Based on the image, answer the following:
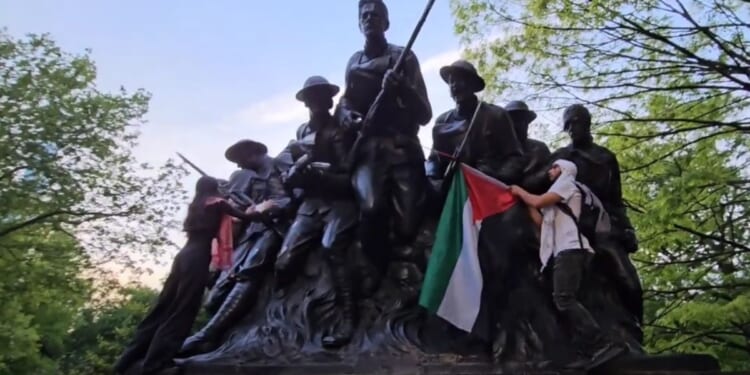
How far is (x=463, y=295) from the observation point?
20.6 ft

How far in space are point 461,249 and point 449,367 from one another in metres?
0.94

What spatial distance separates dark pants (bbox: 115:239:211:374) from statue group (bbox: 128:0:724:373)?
1.21ft

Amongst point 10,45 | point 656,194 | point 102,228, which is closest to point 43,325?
point 102,228

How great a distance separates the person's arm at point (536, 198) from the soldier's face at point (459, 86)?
1.29 meters

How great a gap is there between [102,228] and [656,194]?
38.3ft

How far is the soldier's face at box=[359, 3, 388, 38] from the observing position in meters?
7.57

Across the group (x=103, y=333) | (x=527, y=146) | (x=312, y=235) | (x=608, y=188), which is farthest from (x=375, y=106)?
(x=103, y=333)

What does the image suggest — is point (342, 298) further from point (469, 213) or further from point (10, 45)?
point (10, 45)

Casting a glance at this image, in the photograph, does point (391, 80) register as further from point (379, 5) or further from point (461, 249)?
point (461, 249)

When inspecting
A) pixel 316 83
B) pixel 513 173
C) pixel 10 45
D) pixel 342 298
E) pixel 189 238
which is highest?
pixel 10 45

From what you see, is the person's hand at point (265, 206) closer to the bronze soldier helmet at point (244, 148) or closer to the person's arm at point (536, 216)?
the bronze soldier helmet at point (244, 148)

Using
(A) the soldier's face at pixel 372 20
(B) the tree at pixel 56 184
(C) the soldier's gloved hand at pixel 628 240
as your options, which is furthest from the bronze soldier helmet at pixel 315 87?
(B) the tree at pixel 56 184

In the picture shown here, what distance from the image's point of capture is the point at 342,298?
684 cm

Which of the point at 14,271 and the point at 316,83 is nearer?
the point at 316,83
